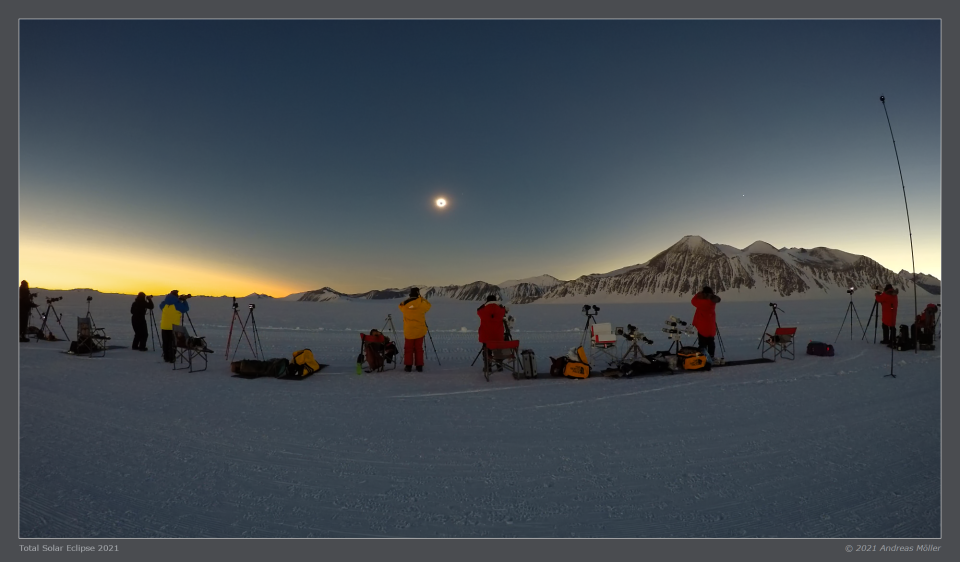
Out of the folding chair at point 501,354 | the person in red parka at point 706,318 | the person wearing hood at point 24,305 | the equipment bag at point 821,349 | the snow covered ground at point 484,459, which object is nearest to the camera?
the snow covered ground at point 484,459

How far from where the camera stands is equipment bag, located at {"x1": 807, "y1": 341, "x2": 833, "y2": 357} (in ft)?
29.1

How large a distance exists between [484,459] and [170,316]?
8.72 metres

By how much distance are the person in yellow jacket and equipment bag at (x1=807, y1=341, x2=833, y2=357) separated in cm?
878

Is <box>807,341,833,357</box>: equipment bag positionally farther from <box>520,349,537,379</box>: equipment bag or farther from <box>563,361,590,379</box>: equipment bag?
<box>520,349,537,379</box>: equipment bag

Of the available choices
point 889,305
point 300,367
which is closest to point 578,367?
point 300,367

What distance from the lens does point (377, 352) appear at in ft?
25.6

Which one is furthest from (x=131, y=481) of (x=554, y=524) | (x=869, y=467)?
(x=869, y=467)

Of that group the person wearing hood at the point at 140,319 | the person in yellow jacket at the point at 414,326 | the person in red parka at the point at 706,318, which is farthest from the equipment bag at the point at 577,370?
the person wearing hood at the point at 140,319

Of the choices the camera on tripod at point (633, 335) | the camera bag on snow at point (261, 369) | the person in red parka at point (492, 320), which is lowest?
the camera bag on snow at point (261, 369)

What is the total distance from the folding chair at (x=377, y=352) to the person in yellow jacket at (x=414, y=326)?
0.41m

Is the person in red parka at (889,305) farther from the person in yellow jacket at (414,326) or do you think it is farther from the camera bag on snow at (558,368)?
the person in yellow jacket at (414,326)

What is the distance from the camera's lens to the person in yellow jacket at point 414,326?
25.3ft

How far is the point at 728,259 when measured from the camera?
187875mm

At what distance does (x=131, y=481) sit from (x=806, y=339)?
16.0 metres
